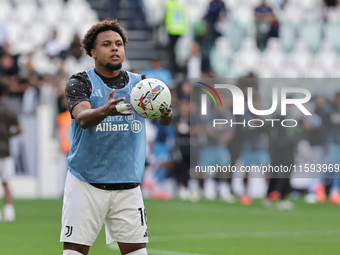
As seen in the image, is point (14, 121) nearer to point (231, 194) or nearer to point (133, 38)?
point (231, 194)

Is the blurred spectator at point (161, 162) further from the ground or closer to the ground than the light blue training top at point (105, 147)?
closer to the ground

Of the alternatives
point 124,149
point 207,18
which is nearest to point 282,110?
point 207,18

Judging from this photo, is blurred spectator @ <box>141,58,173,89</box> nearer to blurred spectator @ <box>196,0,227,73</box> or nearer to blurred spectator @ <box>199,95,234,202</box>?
blurred spectator @ <box>199,95,234,202</box>

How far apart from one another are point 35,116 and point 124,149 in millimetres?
11568

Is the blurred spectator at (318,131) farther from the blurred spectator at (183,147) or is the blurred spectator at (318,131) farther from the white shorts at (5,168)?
the white shorts at (5,168)

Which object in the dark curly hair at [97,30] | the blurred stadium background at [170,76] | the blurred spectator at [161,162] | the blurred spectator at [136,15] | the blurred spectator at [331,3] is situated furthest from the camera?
the blurred spectator at [331,3]

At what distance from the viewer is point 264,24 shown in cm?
1955

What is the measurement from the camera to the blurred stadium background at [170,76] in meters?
9.34

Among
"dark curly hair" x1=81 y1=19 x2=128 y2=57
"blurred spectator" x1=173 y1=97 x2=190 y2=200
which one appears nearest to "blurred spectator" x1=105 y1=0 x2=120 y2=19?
"blurred spectator" x1=173 y1=97 x2=190 y2=200

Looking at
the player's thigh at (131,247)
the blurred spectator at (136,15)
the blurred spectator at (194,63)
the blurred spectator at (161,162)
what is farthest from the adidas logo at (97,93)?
the blurred spectator at (136,15)

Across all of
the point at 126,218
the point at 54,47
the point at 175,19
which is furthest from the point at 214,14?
the point at 126,218

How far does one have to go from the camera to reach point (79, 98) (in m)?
4.62

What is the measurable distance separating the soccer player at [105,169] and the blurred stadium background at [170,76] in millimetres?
3004

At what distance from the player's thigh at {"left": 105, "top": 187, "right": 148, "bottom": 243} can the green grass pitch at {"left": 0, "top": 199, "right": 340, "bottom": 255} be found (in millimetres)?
2895
